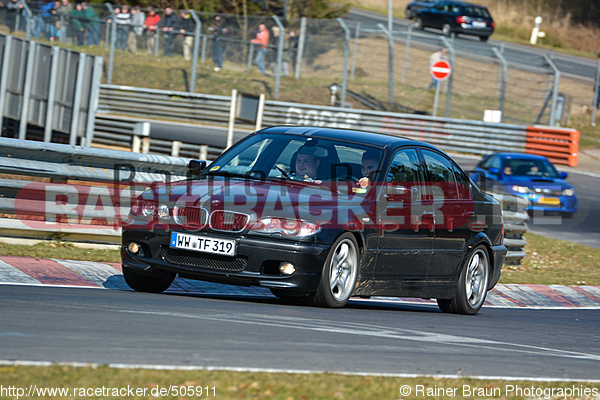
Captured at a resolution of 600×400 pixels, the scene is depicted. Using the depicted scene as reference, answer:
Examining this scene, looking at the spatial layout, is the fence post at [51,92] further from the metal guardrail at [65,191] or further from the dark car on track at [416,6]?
the dark car on track at [416,6]

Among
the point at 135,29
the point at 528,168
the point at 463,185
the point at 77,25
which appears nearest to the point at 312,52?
the point at 135,29

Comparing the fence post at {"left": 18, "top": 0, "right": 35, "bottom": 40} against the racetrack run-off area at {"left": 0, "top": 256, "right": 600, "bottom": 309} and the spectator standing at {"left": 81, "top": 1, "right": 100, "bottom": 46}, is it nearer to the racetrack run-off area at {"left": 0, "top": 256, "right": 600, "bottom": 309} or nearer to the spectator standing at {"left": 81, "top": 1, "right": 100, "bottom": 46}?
the spectator standing at {"left": 81, "top": 1, "right": 100, "bottom": 46}

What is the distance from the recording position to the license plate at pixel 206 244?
7094 millimetres

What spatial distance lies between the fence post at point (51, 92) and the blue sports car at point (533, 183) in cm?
898

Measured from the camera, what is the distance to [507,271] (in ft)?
44.2

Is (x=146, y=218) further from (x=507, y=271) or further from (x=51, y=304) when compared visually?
(x=507, y=271)

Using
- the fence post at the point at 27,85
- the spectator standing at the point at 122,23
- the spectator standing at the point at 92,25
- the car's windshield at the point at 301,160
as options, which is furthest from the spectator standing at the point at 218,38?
the car's windshield at the point at 301,160

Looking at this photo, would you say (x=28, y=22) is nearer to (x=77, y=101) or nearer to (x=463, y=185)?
(x=77, y=101)

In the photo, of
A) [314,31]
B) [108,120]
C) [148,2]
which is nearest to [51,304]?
[108,120]

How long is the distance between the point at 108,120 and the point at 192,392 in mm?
20896

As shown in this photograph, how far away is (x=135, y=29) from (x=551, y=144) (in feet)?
43.2

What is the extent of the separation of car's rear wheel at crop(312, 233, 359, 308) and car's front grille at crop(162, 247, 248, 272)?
64cm

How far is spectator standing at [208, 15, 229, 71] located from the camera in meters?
29.2

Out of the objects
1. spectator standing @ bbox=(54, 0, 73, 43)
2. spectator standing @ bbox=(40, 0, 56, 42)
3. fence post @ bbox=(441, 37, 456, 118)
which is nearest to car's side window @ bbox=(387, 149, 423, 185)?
fence post @ bbox=(441, 37, 456, 118)
